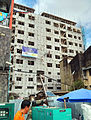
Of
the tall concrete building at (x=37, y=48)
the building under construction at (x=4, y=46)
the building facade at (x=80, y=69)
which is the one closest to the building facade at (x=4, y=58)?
the building under construction at (x=4, y=46)

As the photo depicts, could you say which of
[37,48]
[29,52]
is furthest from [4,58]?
[37,48]

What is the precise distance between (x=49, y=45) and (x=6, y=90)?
29.0 m

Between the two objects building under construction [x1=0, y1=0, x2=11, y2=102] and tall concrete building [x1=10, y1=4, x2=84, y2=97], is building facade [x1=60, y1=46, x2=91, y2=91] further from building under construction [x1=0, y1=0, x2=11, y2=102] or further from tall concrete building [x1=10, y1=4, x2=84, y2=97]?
building under construction [x1=0, y1=0, x2=11, y2=102]

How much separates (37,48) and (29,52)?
10.4 ft

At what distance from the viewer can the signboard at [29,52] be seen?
32.5 meters

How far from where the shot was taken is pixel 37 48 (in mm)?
35406

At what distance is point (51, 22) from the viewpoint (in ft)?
132

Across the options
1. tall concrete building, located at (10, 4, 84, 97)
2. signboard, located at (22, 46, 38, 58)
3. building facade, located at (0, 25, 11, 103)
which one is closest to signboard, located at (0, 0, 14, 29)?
building facade, located at (0, 25, 11, 103)

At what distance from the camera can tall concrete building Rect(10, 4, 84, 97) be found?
31091 mm

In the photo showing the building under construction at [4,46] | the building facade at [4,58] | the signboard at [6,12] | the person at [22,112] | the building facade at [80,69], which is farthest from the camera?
the building facade at [80,69]

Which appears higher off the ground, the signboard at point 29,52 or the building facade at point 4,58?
the signboard at point 29,52

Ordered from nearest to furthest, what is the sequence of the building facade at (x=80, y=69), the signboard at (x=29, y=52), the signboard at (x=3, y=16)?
1. the signboard at (x=3, y=16)
2. the building facade at (x=80, y=69)
3. the signboard at (x=29, y=52)

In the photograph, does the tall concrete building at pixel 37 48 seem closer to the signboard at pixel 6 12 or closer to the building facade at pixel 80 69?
the building facade at pixel 80 69

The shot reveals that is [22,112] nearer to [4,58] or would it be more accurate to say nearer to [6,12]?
[4,58]
